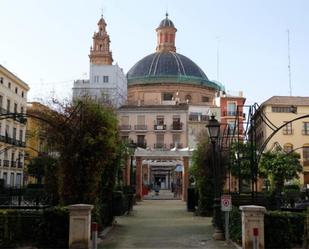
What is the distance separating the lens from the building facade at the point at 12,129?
53.1m

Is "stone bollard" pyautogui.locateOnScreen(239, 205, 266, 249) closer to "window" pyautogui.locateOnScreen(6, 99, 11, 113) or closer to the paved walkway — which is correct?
the paved walkway

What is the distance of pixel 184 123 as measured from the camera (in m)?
75.3

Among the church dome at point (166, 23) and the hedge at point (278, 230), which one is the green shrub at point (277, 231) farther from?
the church dome at point (166, 23)

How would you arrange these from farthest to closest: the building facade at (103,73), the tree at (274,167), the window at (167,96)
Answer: the window at (167,96), the building facade at (103,73), the tree at (274,167)

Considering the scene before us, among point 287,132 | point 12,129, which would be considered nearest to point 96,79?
point 12,129

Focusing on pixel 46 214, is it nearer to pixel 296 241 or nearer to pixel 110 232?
pixel 110 232

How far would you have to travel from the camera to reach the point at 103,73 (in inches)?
3127

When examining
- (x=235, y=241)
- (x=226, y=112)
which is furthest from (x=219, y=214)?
(x=226, y=112)

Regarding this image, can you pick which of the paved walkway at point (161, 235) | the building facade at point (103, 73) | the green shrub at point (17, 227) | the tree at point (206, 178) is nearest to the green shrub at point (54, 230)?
the green shrub at point (17, 227)

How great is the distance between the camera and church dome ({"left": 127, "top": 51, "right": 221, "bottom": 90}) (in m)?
89.9

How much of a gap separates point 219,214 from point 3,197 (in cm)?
818

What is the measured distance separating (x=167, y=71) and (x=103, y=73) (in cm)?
1545

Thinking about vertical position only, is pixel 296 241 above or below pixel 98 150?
below

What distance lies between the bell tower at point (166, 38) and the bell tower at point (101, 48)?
53.2ft
